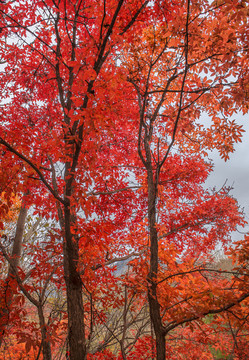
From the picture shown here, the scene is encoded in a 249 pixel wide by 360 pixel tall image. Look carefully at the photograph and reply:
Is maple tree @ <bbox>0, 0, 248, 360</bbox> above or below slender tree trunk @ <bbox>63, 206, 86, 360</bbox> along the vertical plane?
above

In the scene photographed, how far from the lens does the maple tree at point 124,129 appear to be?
2.23 meters

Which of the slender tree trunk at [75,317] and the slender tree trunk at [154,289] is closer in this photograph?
the slender tree trunk at [154,289]

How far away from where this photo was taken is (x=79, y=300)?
3031 millimetres

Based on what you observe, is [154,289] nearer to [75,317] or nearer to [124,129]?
[75,317]

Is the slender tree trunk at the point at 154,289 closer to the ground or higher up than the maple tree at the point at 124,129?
closer to the ground

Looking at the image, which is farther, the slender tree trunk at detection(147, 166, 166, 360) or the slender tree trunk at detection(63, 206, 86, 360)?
the slender tree trunk at detection(63, 206, 86, 360)

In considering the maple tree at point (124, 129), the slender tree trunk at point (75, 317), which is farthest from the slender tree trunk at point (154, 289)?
the slender tree trunk at point (75, 317)

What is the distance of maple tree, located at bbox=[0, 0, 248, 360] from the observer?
2227 millimetres

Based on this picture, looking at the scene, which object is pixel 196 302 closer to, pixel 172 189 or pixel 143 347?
pixel 143 347

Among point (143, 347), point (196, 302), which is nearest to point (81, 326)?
point (196, 302)

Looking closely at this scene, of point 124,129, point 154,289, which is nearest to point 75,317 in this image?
point 154,289

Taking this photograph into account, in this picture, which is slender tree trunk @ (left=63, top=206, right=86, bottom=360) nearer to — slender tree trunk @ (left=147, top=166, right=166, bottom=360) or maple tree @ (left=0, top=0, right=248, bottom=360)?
maple tree @ (left=0, top=0, right=248, bottom=360)

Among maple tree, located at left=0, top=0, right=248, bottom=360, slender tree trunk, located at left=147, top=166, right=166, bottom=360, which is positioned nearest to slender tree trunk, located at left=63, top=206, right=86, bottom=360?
maple tree, located at left=0, top=0, right=248, bottom=360

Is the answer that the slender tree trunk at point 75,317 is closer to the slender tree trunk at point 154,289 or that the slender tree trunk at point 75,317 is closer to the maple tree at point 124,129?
the maple tree at point 124,129
